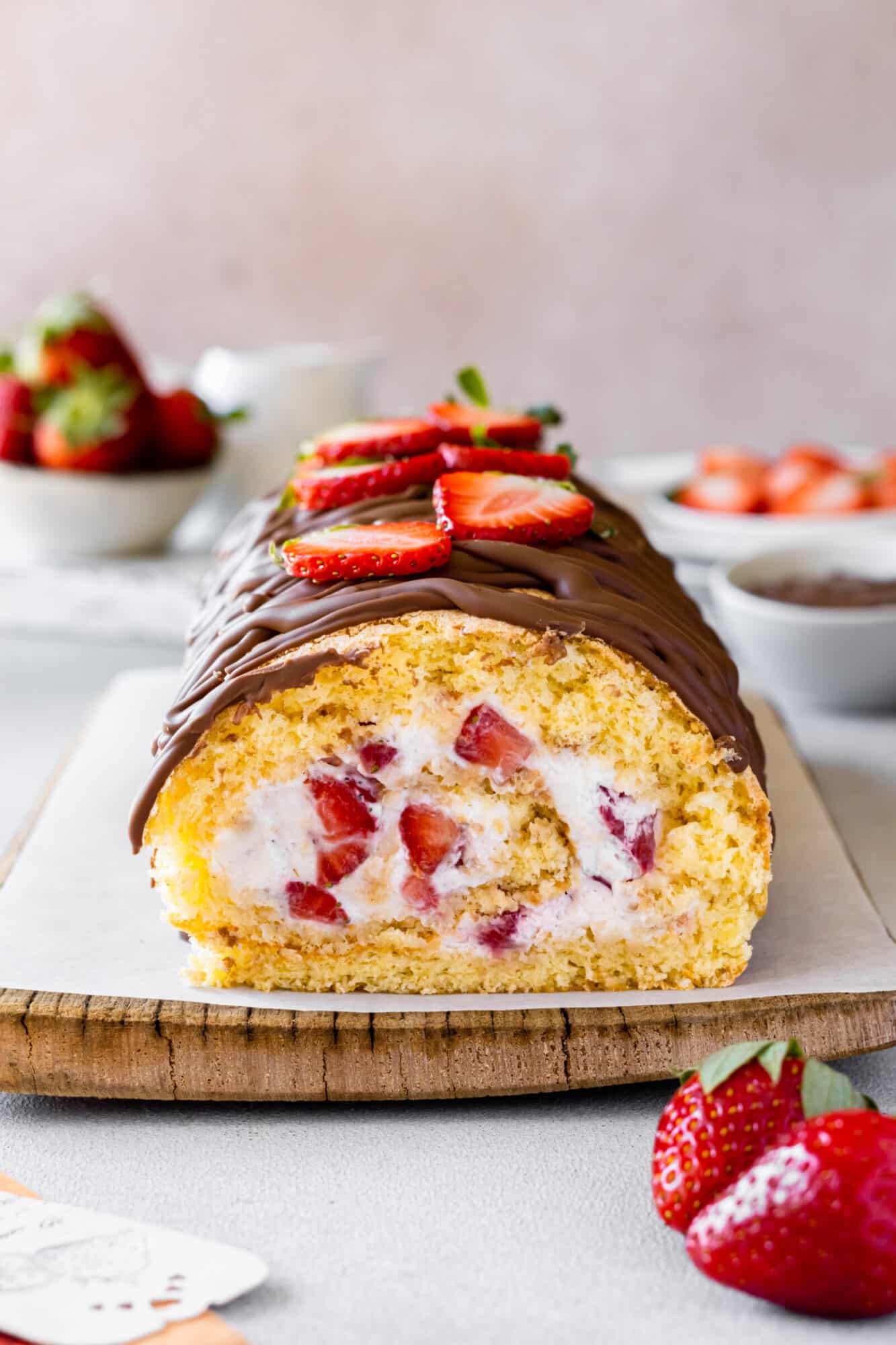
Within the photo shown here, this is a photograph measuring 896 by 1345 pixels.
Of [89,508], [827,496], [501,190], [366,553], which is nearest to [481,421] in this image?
[366,553]

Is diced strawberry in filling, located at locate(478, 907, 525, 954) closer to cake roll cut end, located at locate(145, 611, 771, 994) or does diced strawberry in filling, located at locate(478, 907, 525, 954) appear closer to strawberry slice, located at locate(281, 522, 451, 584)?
cake roll cut end, located at locate(145, 611, 771, 994)

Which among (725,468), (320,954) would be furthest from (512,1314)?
(725,468)

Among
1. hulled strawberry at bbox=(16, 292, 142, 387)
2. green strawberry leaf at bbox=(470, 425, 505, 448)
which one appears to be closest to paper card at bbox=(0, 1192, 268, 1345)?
green strawberry leaf at bbox=(470, 425, 505, 448)

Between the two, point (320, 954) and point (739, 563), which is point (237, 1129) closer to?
point (320, 954)

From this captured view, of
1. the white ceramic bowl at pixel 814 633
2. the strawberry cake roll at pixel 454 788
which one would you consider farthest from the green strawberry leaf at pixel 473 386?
the strawberry cake roll at pixel 454 788

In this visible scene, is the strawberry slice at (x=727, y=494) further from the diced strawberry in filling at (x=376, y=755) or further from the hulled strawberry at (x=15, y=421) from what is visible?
the diced strawberry in filling at (x=376, y=755)

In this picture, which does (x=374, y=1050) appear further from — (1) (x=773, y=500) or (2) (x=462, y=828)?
(1) (x=773, y=500)
